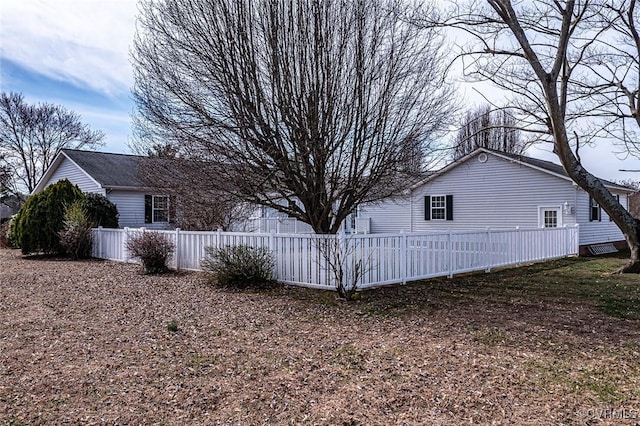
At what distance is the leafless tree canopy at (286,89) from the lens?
8133 mm

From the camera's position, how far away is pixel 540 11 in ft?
38.6

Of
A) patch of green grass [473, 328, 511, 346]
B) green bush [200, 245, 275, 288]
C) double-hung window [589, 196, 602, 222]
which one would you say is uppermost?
double-hung window [589, 196, 602, 222]

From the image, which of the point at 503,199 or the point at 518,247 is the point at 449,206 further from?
the point at 518,247

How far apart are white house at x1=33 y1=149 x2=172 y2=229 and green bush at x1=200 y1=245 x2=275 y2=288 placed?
1036cm

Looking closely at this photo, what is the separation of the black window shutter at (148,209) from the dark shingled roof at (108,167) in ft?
3.32

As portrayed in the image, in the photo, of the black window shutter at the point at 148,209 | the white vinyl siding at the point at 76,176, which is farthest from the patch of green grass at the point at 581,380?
the black window shutter at the point at 148,209

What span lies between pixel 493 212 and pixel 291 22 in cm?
1402

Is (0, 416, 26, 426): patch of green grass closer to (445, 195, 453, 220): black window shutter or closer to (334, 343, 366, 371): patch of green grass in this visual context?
(334, 343, 366, 371): patch of green grass

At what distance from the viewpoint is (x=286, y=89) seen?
8227 mm

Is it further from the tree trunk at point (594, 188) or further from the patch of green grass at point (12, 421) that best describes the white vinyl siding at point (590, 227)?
the patch of green grass at point (12, 421)

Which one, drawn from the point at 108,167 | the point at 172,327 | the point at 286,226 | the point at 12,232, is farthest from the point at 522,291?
the point at 108,167

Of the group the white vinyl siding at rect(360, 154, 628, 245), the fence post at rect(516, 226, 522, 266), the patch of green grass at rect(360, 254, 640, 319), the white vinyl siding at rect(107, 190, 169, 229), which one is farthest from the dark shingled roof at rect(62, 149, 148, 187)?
the fence post at rect(516, 226, 522, 266)

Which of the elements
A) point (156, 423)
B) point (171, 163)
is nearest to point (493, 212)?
point (171, 163)

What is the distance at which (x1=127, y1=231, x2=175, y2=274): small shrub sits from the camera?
432 inches
